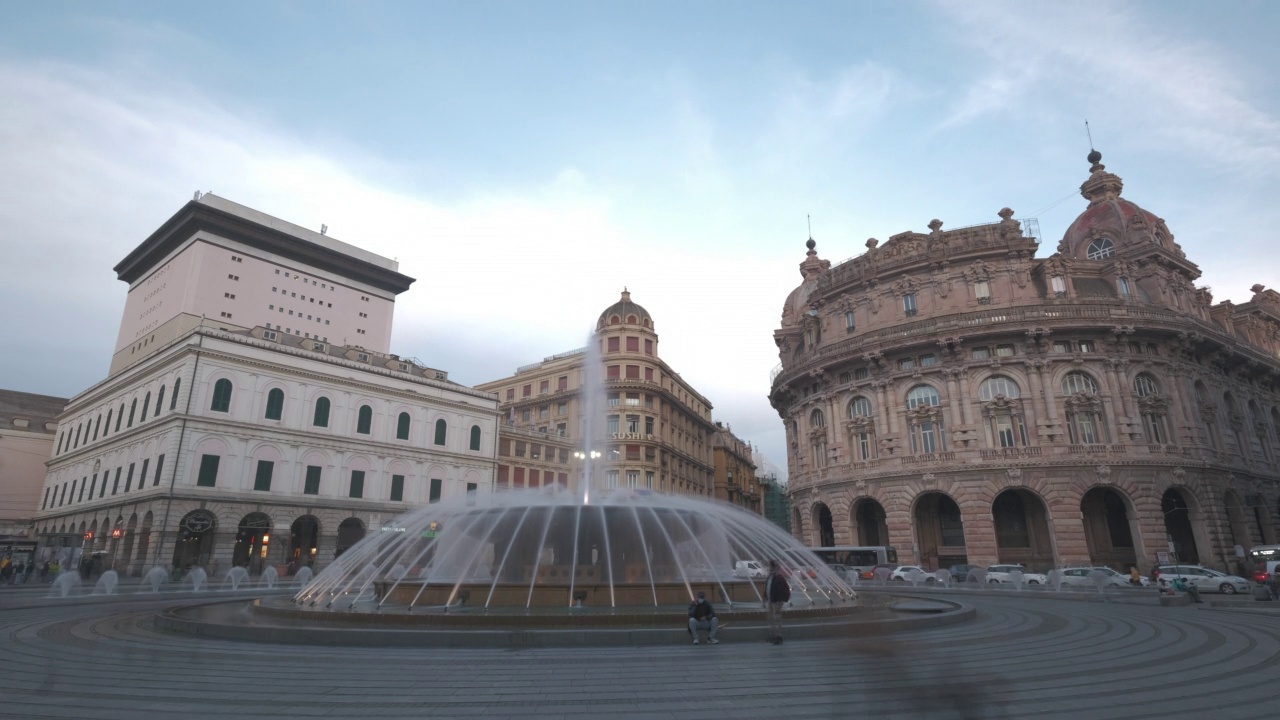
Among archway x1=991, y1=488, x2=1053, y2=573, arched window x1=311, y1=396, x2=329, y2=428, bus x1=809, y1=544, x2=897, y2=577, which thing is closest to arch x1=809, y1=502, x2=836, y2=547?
bus x1=809, y1=544, x2=897, y2=577

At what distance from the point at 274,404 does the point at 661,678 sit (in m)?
41.7

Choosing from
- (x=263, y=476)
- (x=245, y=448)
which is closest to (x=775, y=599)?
(x=263, y=476)

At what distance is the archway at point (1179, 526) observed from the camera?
135 feet

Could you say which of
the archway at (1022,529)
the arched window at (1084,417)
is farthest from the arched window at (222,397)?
the arched window at (1084,417)

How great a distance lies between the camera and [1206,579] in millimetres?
28781

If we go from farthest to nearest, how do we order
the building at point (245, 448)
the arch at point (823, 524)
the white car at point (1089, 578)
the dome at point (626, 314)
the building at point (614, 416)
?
1. the dome at point (626, 314)
2. the building at point (614, 416)
3. the arch at point (823, 524)
4. the building at point (245, 448)
5. the white car at point (1089, 578)

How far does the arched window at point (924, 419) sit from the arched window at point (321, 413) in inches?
1507

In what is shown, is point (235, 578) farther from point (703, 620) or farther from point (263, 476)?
point (703, 620)

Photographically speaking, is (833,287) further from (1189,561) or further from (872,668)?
(872,668)

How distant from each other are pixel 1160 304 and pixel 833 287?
69.2 ft

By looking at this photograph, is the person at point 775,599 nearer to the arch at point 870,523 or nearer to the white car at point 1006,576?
the white car at point 1006,576

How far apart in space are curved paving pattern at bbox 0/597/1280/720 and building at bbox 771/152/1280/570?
27931mm

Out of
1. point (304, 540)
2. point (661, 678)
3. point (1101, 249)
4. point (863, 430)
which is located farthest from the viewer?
point (1101, 249)

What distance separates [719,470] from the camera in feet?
287
